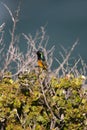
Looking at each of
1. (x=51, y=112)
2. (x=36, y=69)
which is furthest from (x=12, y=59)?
(x=51, y=112)

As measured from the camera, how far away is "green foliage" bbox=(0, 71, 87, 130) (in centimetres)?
605

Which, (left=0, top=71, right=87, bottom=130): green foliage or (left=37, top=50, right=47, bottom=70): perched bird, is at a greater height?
(left=37, top=50, right=47, bottom=70): perched bird

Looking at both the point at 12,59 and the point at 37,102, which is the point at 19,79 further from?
the point at 12,59

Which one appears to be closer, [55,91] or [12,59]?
[55,91]

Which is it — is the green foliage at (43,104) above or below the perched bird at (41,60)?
below

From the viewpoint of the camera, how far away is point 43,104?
621 cm

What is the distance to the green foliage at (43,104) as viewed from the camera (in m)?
6.05

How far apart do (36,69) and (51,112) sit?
0.62 meters

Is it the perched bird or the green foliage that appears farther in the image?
the perched bird

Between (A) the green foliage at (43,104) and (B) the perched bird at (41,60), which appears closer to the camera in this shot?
(A) the green foliage at (43,104)

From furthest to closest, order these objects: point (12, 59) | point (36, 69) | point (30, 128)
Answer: point (12, 59) < point (36, 69) < point (30, 128)

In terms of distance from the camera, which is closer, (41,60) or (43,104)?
(43,104)

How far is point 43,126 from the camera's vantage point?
616 cm

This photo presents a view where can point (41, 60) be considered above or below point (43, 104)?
above
